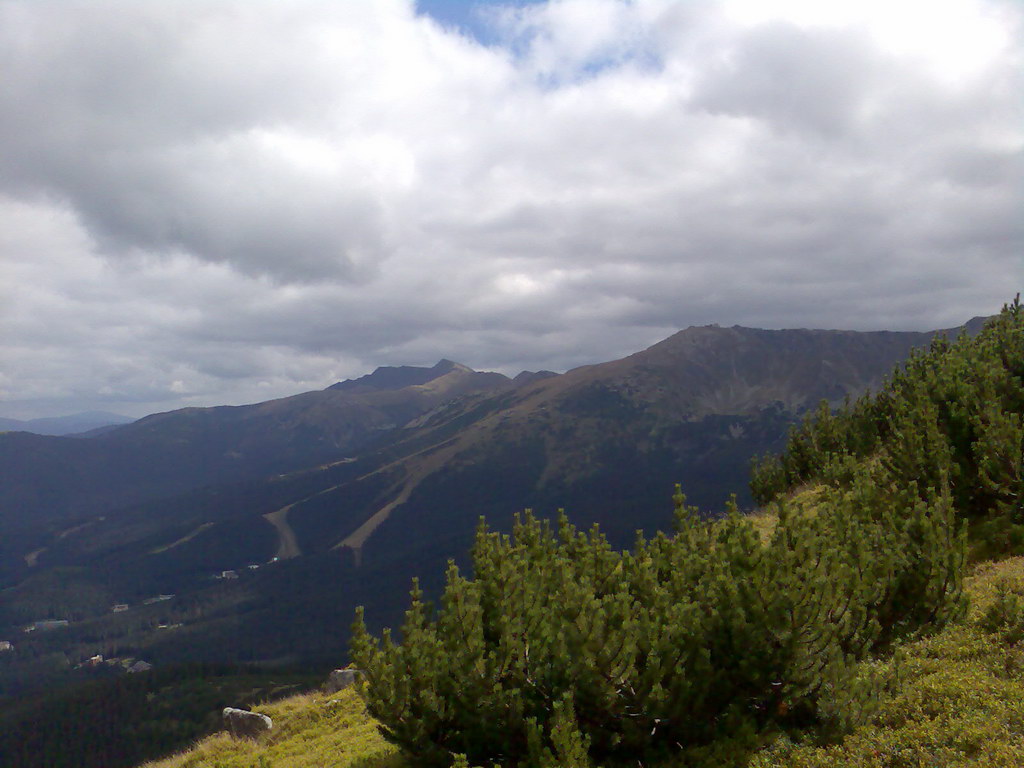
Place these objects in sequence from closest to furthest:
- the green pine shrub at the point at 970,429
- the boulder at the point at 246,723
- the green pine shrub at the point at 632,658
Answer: the green pine shrub at the point at 632,658 < the green pine shrub at the point at 970,429 < the boulder at the point at 246,723

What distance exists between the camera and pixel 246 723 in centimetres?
2380

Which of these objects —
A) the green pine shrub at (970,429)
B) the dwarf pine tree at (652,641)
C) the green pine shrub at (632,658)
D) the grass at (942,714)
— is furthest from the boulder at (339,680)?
the grass at (942,714)

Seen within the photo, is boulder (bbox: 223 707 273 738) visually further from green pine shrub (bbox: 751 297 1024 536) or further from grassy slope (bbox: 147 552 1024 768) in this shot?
green pine shrub (bbox: 751 297 1024 536)

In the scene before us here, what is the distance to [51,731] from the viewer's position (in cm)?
17400

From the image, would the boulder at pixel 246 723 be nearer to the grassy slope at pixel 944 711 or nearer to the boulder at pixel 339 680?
the boulder at pixel 339 680

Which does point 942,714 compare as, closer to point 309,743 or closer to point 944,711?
point 944,711

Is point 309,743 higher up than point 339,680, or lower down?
higher up

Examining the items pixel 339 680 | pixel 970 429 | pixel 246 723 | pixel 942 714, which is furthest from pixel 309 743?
pixel 970 429

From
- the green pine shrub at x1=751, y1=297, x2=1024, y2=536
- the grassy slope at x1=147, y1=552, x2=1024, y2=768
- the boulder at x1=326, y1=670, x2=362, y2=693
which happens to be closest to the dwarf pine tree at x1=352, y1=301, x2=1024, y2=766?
the grassy slope at x1=147, y1=552, x2=1024, y2=768

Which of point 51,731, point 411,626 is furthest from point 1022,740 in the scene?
point 51,731

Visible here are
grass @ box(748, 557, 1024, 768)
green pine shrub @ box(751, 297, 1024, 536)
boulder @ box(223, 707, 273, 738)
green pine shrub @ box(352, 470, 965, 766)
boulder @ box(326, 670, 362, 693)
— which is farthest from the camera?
boulder @ box(326, 670, 362, 693)

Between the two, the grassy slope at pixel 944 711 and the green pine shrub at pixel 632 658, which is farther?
the green pine shrub at pixel 632 658

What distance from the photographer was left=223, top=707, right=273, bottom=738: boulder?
23.2m

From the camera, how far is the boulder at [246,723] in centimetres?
2325
